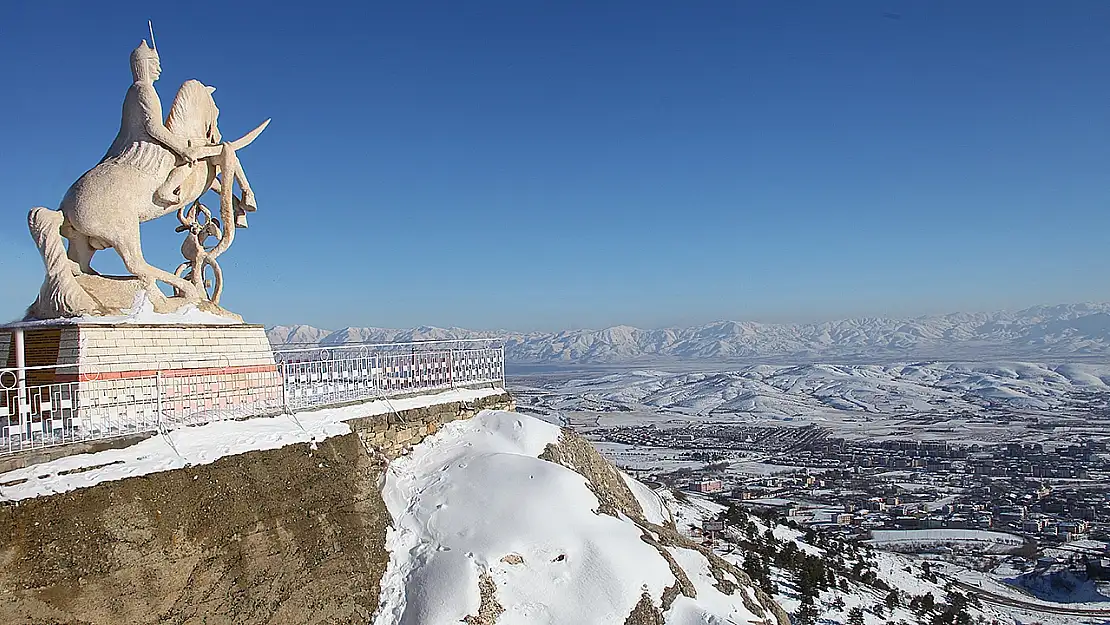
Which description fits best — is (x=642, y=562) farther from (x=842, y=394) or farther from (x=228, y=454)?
(x=842, y=394)

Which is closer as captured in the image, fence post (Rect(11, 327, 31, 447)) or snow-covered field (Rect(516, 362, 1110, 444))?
fence post (Rect(11, 327, 31, 447))

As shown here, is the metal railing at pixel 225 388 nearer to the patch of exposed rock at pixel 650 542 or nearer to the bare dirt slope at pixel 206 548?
the bare dirt slope at pixel 206 548

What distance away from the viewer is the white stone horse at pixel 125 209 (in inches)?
444

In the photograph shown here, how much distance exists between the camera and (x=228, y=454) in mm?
9031

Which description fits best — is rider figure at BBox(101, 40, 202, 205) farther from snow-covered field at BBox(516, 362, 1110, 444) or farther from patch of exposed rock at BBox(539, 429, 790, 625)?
snow-covered field at BBox(516, 362, 1110, 444)

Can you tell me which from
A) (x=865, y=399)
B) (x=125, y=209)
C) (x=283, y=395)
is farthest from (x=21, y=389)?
(x=865, y=399)

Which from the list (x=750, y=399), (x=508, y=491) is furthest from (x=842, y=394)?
(x=508, y=491)

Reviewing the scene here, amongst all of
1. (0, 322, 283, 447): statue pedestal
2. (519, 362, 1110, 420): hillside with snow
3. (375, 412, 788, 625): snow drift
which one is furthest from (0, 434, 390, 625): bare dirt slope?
(519, 362, 1110, 420): hillside with snow

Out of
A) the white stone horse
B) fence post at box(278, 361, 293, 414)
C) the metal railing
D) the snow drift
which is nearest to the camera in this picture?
the metal railing

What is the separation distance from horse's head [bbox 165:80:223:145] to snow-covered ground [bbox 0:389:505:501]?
518 centimetres

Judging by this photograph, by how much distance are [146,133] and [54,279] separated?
8.68 ft

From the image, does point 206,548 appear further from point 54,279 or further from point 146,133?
point 146,133

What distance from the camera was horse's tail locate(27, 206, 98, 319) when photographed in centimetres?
1110

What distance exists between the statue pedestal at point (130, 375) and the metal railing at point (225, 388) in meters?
0.02
